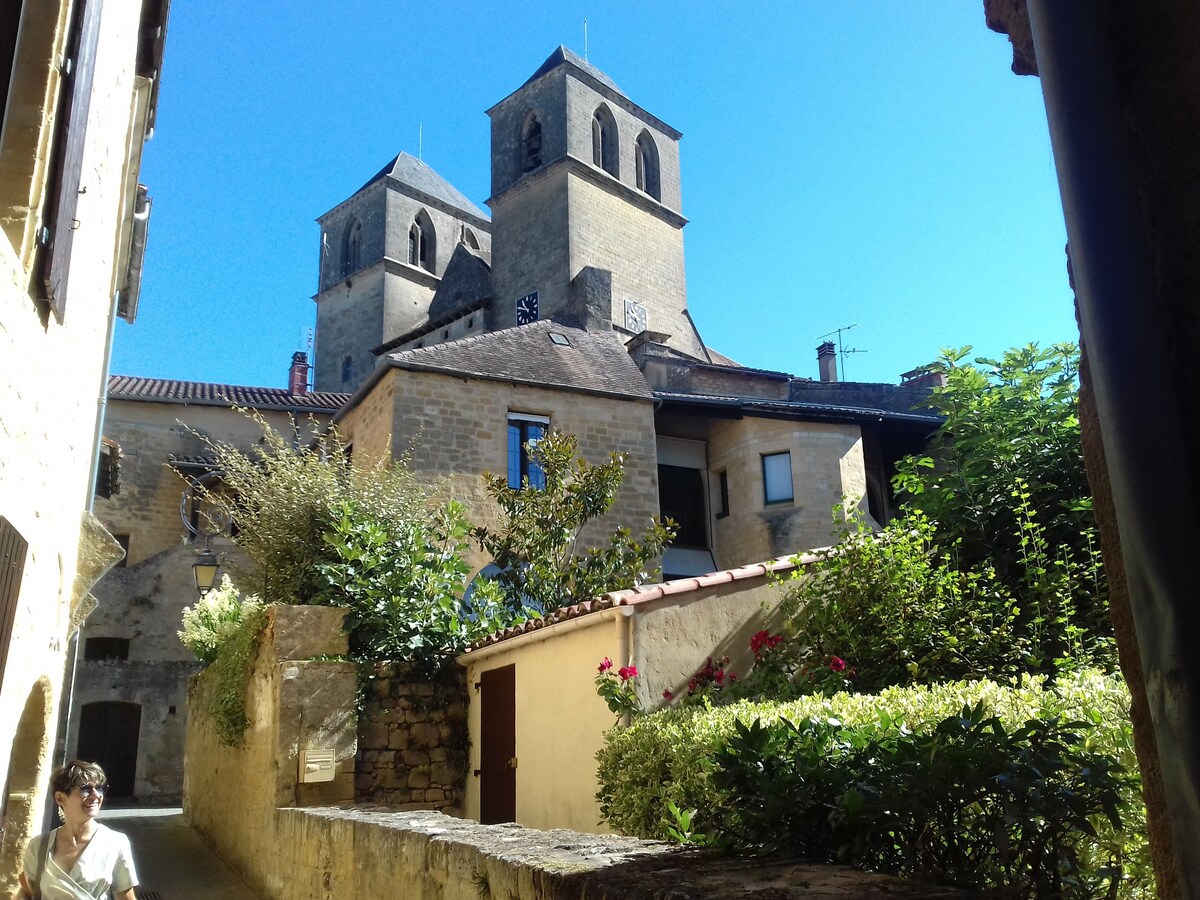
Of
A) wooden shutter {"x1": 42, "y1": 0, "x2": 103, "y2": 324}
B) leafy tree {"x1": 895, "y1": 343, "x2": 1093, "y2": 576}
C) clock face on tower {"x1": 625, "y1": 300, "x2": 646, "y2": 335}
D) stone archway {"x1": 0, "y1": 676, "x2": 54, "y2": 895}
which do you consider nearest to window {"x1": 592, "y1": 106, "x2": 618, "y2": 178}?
clock face on tower {"x1": 625, "y1": 300, "x2": 646, "y2": 335}

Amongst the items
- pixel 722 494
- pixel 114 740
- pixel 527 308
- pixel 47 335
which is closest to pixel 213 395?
pixel 114 740

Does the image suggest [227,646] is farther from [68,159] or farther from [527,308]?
[527,308]

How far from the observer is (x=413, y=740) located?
9.73 meters

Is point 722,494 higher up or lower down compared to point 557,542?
higher up

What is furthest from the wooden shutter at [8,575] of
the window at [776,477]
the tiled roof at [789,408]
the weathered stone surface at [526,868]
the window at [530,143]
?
the window at [530,143]

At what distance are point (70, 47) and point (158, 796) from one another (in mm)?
15972

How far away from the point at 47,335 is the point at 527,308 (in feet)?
94.5

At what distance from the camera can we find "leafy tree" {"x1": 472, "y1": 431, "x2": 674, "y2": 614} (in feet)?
40.6

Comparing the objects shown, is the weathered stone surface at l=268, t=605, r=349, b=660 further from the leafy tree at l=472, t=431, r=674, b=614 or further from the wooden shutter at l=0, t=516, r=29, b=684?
the wooden shutter at l=0, t=516, r=29, b=684

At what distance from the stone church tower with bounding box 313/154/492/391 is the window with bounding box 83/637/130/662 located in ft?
84.3

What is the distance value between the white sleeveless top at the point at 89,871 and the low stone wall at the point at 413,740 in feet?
16.9

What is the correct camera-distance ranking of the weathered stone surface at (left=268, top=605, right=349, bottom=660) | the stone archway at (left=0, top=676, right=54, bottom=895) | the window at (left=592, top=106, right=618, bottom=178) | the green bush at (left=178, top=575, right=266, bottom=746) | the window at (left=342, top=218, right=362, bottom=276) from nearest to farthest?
the stone archway at (left=0, top=676, right=54, bottom=895)
the weathered stone surface at (left=268, top=605, right=349, bottom=660)
the green bush at (left=178, top=575, right=266, bottom=746)
the window at (left=592, top=106, right=618, bottom=178)
the window at (left=342, top=218, right=362, bottom=276)

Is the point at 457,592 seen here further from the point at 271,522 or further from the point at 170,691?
the point at 170,691

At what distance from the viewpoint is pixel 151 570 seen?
63.8 feet
